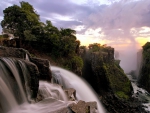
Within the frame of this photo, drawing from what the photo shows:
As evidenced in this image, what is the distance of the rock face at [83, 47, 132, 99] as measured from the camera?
3197 cm

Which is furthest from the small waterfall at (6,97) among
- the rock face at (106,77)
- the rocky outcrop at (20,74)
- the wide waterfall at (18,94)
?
the rock face at (106,77)

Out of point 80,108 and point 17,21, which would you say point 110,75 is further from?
point 80,108

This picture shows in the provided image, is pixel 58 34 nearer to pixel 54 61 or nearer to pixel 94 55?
pixel 54 61

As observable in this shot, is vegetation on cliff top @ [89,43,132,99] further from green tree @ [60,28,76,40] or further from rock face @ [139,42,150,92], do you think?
green tree @ [60,28,76,40]

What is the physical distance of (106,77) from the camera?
106 feet

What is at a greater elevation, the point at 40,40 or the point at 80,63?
the point at 40,40

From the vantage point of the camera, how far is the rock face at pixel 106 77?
31969 millimetres

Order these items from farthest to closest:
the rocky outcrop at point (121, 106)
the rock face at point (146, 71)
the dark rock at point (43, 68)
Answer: the rock face at point (146, 71) → the rocky outcrop at point (121, 106) → the dark rock at point (43, 68)

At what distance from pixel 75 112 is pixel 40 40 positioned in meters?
20.3

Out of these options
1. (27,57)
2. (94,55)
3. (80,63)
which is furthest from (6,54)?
(94,55)

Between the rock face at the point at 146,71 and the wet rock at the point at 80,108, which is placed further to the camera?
the rock face at the point at 146,71

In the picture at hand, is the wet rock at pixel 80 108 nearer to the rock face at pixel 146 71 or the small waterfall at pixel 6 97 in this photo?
the small waterfall at pixel 6 97

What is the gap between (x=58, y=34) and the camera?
86.6 ft

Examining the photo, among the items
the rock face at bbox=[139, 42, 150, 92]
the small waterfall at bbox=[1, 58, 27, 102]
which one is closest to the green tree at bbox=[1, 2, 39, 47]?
the small waterfall at bbox=[1, 58, 27, 102]
